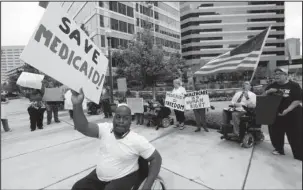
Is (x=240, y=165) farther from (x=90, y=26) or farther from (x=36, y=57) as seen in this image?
(x=90, y=26)

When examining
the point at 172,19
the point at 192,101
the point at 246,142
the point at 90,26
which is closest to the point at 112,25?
the point at 90,26

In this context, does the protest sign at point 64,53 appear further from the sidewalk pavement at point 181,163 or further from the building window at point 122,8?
the building window at point 122,8

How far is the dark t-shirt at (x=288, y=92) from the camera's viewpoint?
306cm

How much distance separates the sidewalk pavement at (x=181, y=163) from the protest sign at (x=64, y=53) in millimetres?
1956

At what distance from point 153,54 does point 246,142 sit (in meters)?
13.2

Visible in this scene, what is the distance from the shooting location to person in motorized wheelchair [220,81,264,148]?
4.18 m

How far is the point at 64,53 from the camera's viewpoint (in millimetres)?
2051

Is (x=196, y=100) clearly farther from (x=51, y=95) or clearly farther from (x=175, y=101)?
(x=51, y=95)

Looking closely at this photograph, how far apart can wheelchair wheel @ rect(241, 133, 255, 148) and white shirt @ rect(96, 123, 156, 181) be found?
123 inches

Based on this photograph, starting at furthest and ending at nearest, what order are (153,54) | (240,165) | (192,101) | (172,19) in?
(172,19), (153,54), (192,101), (240,165)

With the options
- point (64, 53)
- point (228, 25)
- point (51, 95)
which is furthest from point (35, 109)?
point (228, 25)

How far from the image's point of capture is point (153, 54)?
53.8ft

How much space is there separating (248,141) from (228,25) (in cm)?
6879

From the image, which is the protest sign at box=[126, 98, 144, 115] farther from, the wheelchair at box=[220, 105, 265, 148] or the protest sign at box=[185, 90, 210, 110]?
the wheelchair at box=[220, 105, 265, 148]
